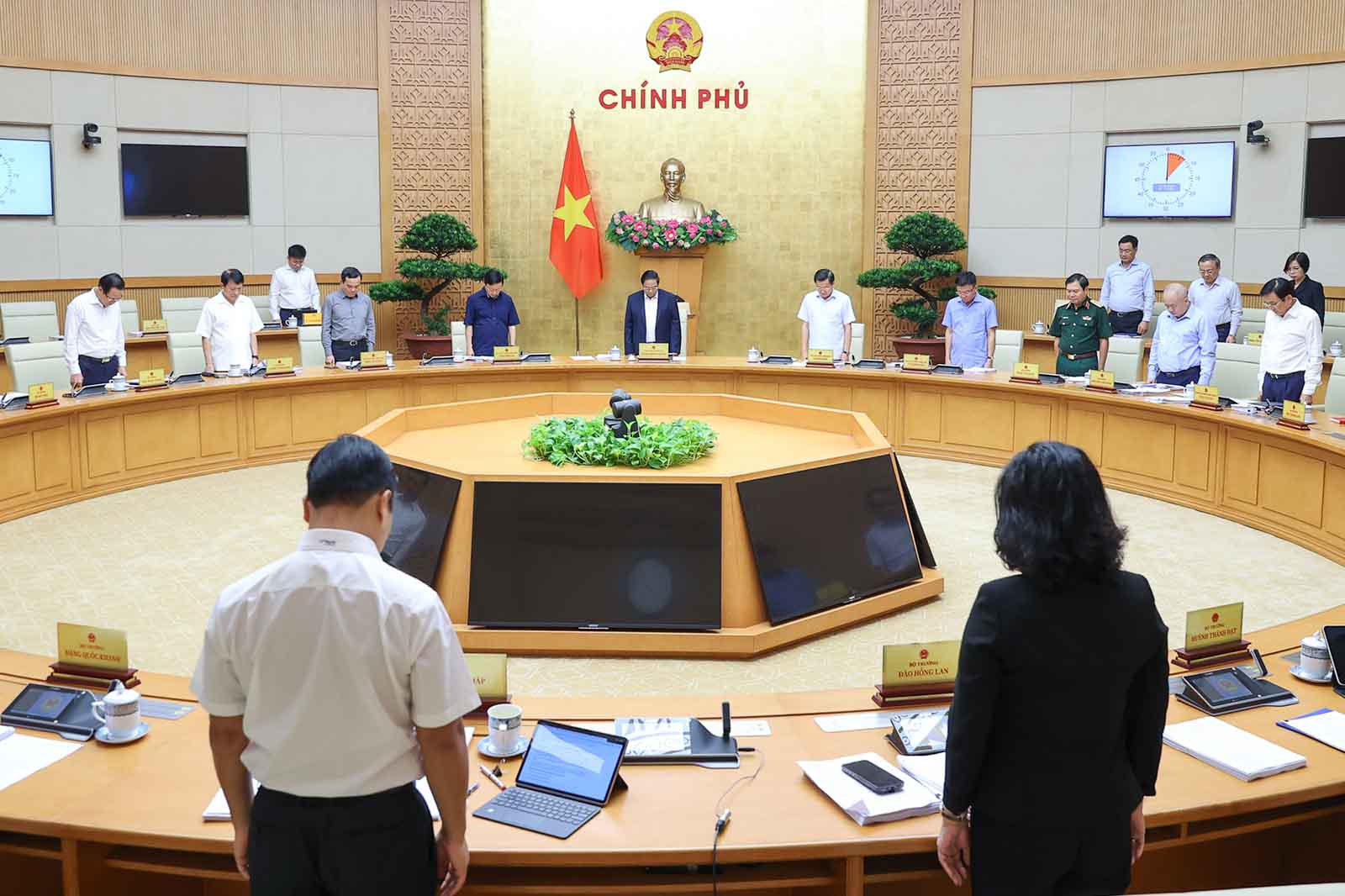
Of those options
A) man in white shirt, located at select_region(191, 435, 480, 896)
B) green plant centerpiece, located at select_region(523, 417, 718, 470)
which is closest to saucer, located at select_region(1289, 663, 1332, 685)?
man in white shirt, located at select_region(191, 435, 480, 896)

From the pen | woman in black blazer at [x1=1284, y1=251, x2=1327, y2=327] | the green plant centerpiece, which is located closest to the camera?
the pen

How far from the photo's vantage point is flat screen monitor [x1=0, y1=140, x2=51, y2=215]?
11312mm

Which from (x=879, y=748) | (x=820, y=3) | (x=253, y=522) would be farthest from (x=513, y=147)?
(x=879, y=748)

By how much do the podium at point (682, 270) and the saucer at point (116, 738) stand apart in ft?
32.1

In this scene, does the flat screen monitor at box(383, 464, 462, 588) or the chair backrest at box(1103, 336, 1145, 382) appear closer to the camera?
the flat screen monitor at box(383, 464, 462, 588)

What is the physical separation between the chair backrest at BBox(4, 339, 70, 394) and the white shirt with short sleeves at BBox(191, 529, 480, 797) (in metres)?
7.59

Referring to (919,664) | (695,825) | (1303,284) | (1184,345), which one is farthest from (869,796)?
(1303,284)

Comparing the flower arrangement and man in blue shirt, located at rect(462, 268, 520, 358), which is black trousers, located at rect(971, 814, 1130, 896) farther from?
the flower arrangement

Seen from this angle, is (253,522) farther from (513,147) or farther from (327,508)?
(513,147)

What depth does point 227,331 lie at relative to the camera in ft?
31.0

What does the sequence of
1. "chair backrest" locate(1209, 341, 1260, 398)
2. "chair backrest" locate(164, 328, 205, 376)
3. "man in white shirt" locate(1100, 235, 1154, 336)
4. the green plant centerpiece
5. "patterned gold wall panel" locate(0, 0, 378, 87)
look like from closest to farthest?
1. the green plant centerpiece
2. "chair backrest" locate(1209, 341, 1260, 398)
3. "chair backrest" locate(164, 328, 205, 376)
4. "man in white shirt" locate(1100, 235, 1154, 336)
5. "patterned gold wall panel" locate(0, 0, 378, 87)

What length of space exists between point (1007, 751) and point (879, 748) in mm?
892

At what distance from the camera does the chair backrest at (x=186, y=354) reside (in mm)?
9406

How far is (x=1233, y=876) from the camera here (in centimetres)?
307
